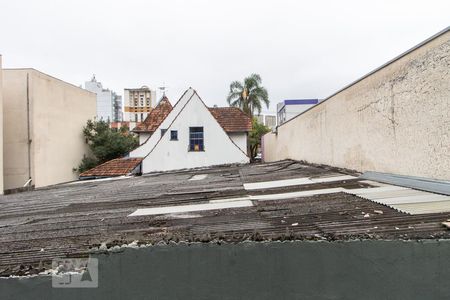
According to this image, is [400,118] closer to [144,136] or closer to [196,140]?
[196,140]

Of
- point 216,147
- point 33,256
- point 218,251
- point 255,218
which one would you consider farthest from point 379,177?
point 216,147

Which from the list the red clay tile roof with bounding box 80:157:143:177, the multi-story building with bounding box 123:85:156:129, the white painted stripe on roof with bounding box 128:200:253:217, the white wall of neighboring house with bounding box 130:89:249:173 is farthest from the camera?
the multi-story building with bounding box 123:85:156:129

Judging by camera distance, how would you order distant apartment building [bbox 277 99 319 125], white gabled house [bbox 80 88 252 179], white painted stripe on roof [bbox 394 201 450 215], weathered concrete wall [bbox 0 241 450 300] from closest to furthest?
weathered concrete wall [bbox 0 241 450 300], white painted stripe on roof [bbox 394 201 450 215], white gabled house [bbox 80 88 252 179], distant apartment building [bbox 277 99 319 125]

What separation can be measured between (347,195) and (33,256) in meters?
3.33

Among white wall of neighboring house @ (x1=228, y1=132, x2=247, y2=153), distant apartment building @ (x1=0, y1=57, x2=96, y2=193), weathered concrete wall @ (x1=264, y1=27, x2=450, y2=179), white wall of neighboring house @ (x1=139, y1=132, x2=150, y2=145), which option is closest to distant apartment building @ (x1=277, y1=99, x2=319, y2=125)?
white wall of neighboring house @ (x1=228, y1=132, x2=247, y2=153)

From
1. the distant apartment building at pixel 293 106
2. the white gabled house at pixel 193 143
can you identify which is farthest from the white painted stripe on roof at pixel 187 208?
the distant apartment building at pixel 293 106

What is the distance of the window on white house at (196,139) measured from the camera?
1873 cm

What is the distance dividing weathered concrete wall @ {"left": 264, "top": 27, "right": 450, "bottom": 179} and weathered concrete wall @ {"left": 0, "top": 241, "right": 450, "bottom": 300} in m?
2.13

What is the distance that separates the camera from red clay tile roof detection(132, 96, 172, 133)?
23.6 metres

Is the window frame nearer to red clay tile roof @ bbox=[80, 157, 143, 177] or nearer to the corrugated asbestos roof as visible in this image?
red clay tile roof @ bbox=[80, 157, 143, 177]

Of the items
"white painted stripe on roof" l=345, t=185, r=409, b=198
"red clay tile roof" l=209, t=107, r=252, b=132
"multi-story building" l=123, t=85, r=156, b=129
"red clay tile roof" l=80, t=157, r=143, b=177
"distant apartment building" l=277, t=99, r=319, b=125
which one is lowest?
"red clay tile roof" l=80, t=157, r=143, b=177

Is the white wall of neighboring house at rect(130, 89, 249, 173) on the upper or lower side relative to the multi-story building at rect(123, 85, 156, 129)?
lower

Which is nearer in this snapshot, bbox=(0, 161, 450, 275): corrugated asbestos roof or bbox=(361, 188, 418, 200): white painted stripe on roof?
bbox=(0, 161, 450, 275): corrugated asbestos roof

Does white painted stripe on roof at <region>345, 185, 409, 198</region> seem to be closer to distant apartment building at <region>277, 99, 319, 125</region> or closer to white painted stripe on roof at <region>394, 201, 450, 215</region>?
white painted stripe on roof at <region>394, 201, 450, 215</region>
